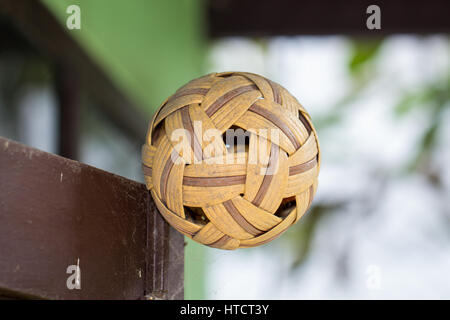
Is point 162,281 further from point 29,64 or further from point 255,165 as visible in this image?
point 29,64

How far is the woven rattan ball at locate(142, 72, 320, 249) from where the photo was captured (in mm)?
454

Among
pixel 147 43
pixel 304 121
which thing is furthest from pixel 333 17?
pixel 304 121

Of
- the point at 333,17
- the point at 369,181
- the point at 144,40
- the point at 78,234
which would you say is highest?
the point at 333,17

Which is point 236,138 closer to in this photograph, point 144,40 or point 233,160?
point 233,160

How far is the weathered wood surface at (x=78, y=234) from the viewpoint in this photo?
16.5 inches

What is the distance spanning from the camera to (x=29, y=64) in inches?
47.3

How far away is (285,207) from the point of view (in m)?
0.50

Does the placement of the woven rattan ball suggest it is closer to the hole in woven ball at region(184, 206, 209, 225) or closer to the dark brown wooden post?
the hole in woven ball at region(184, 206, 209, 225)

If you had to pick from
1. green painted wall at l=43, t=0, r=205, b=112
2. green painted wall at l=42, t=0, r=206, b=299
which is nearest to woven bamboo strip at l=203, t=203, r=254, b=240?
green painted wall at l=42, t=0, r=206, b=299

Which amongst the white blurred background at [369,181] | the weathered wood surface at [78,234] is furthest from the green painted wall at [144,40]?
the weathered wood surface at [78,234]

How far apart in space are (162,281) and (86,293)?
101mm

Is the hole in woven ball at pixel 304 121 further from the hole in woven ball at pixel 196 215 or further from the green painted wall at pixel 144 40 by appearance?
the green painted wall at pixel 144 40

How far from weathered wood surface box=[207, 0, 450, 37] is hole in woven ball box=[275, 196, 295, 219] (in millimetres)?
2013

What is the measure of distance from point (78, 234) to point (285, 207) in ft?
0.55
